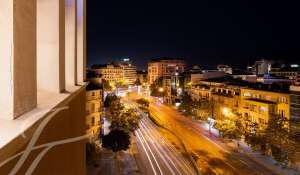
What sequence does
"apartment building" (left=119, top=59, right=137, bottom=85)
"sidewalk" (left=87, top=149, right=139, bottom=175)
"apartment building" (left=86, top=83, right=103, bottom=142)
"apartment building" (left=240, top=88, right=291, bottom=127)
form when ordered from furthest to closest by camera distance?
1. "apartment building" (left=119, top=59, right=137, bottom=85)
2. "apartment building" (left=240, top=88, right=291, bottom=127)
3. "apartment building" (left=86, top=83, right=103, bottom=142)
4. "sidewalk" (left=87, top=149, right=139, bottom=175)

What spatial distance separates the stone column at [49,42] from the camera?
196 cm

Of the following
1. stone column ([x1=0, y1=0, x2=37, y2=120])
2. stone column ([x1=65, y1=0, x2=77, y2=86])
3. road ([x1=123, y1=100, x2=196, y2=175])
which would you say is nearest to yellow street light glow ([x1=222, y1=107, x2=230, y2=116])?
road ([x1=123, y1=100, x2=196, y2=175])

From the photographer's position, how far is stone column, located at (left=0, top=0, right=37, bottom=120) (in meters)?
1.12

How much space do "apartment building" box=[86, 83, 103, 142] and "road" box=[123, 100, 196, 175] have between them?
3458 millimetres

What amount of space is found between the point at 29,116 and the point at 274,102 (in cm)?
2195

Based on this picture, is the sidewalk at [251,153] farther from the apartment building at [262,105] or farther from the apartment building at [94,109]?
the apartment building at [94,109]

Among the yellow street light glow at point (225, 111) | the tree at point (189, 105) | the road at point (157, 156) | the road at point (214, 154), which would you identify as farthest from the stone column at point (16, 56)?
the tree at point (189, 105)

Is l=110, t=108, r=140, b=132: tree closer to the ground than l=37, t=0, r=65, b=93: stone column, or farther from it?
closer to the ground

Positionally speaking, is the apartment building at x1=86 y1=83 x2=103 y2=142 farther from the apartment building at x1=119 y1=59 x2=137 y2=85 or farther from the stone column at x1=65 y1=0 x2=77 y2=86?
the apartment building at x1=119 y1=59 x2=137 y2=85

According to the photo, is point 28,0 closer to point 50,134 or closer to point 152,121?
point 50,134

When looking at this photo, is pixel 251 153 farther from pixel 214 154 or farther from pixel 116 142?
pixel 116 142

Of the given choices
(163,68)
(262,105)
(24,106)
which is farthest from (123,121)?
(163,68)

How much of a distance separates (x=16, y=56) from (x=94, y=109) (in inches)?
693

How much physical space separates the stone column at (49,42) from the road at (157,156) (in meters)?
14.1
